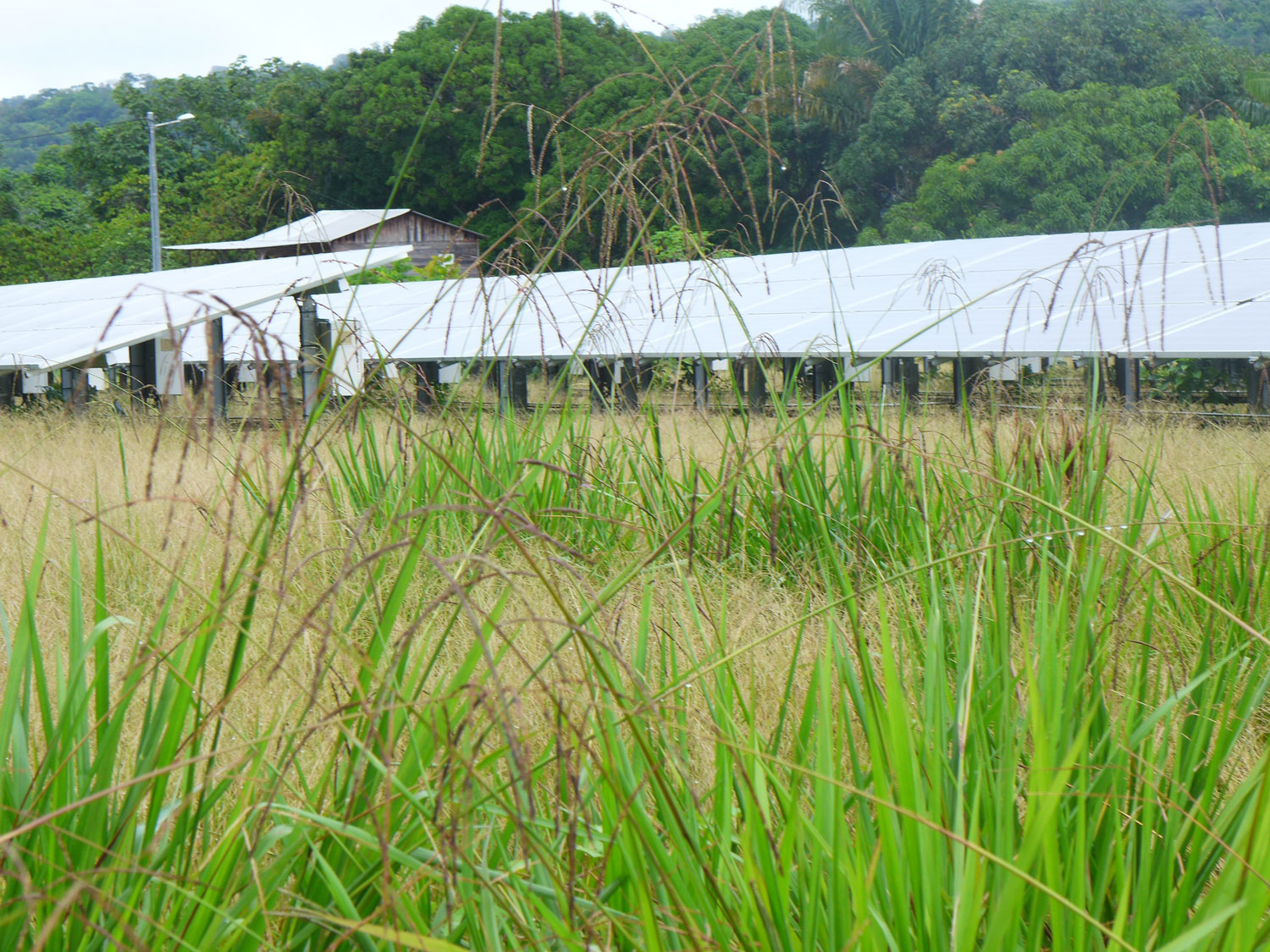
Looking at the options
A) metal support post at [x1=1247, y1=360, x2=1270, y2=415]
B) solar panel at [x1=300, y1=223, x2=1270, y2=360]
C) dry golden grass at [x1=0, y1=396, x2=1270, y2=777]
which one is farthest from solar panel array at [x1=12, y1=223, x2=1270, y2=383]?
dry golden grass at [x1=0, y1=396, x2=1270, y2=777]

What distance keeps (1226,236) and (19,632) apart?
12.6 metres

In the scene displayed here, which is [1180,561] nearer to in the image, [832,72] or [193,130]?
[832,72]

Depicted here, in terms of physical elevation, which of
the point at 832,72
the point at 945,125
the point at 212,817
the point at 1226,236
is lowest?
the point at 212,817

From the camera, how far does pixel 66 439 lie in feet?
25.1

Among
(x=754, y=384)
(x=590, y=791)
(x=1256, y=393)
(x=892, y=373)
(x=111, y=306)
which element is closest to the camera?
(x=590, y=791)

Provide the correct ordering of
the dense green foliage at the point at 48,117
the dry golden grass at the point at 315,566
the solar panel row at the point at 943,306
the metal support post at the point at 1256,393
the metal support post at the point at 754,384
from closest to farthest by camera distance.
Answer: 1. the dry golden grass at the point at 315,566
2. the metal support post at the point at 754,384
3. the metal support post at the point at 1256,393
4. the solar panel row at the point at 943,306
5. the dense green foliage at the point at 48,117

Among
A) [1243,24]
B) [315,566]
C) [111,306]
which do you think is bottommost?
[315,566]

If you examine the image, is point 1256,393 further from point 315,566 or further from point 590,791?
point 590,791

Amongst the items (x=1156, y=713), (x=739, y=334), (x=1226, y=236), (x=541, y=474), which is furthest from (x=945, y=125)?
(x=1156, y=713)

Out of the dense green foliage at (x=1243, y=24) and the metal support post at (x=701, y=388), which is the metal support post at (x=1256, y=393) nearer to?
the metal support post at (x=701, y=388)

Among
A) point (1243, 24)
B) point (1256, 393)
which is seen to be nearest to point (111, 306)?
point (1256, 393)

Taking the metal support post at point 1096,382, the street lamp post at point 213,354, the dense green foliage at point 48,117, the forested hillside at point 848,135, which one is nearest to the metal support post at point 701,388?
the metal support post at point 1096,382

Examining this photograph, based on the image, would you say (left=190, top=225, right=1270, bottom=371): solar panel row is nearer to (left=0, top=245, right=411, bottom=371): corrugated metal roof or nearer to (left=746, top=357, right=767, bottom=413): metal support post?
(left=746, top=357, right=767, bottom=413): metal support post

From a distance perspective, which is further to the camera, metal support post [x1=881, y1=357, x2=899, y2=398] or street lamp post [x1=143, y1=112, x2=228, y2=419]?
metal support post [x1=881, y1=357, x2=899, y2=398]
